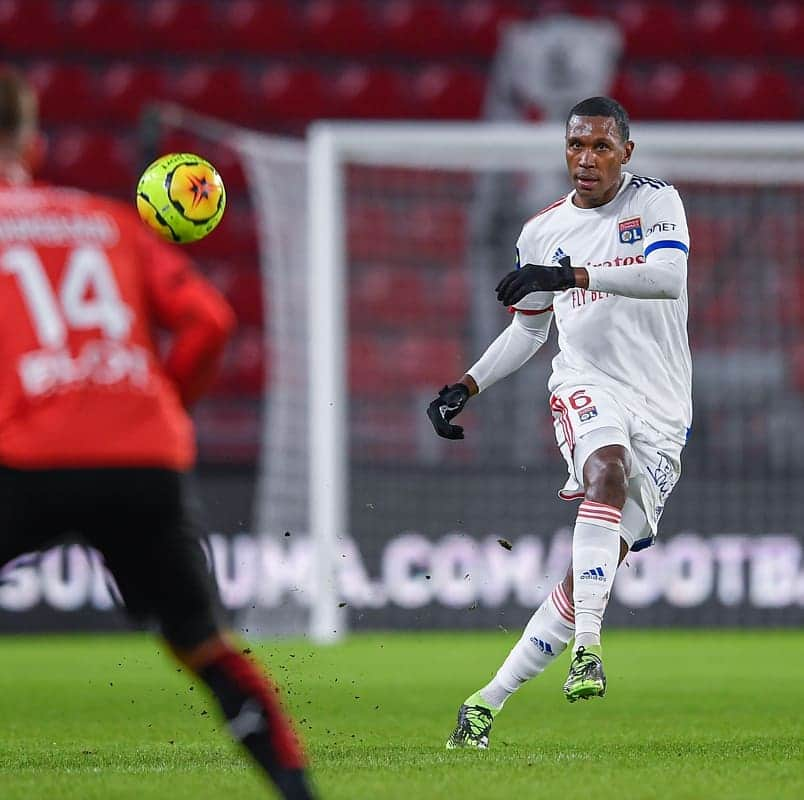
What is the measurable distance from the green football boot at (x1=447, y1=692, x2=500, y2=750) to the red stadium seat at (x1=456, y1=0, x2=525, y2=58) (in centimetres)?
963

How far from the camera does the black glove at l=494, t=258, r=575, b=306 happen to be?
4926 mm

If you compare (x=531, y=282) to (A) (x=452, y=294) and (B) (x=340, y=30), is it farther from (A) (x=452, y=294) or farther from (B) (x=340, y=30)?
(B) (x=340, y=30)

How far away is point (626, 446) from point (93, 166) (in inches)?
354

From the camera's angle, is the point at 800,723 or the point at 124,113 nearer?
the point at 800,723

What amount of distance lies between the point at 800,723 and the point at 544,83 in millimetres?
8027

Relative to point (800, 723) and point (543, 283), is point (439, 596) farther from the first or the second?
point (543, 283)

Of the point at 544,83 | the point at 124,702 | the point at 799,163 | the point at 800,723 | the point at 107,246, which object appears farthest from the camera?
the point at 544,83

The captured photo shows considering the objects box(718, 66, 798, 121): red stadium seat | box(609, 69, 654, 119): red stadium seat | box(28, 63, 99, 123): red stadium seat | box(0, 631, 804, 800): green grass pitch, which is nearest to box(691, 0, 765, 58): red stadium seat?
box(718, 66, 798, 121): red stadium seat

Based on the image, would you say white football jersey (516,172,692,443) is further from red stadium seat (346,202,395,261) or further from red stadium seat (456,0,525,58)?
red stadium seat (456,0,525,58)

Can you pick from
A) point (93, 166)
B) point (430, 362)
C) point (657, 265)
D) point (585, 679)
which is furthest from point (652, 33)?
point (585, 679)

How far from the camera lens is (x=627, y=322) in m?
5.51

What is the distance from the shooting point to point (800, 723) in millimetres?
6062

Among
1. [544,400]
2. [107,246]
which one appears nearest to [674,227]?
[107,246]

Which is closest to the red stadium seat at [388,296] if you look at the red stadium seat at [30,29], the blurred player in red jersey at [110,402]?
the red stadium seat at [30,29]
